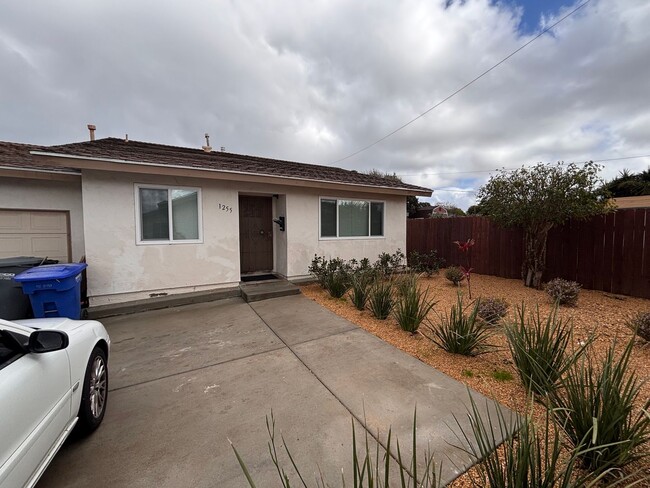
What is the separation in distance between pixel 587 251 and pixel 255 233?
8.69 meters

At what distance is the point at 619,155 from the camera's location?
63.6ft

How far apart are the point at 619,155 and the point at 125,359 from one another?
30.2m

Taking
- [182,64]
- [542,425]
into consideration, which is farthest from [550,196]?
[182,64]

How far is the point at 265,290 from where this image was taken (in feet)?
21.3

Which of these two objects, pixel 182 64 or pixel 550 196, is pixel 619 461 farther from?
pixel 182 64

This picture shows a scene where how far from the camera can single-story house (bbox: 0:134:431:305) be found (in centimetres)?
550

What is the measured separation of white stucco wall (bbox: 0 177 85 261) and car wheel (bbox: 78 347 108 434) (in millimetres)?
5417

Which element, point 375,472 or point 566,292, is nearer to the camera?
point 375,472

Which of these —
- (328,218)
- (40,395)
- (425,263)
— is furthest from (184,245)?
(425,263)

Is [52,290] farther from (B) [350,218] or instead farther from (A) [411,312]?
(B) [350,218]

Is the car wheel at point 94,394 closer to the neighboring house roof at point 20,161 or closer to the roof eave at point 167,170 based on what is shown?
the roof eave at point 167,170

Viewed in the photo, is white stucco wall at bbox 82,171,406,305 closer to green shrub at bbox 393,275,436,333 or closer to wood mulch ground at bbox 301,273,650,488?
wood mulch ground at bbox 301,273,650,488

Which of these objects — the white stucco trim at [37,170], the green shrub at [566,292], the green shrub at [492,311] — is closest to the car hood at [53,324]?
the white stucco trim at [37,170]

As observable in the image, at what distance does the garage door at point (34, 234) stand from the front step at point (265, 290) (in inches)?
170
